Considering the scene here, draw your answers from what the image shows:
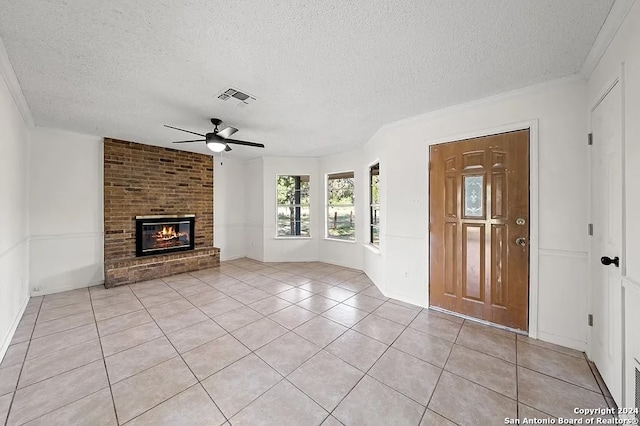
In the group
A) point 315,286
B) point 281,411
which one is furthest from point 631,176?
point 315,286

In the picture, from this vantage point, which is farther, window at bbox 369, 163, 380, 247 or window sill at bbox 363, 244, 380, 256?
window at bbox 369, 163, 380, 247

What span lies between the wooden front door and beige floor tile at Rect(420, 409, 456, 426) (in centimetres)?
164

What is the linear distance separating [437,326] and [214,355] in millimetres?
2343

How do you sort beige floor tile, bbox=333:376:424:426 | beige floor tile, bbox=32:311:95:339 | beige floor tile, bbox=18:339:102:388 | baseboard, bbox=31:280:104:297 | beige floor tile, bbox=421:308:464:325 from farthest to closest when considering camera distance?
baseboard, bbox=31:280:104:297 → beige floor tile, bbox=421:308:464:325 → beige floor tile, bbox=32:311:95:339 → beige floor tile, bbox=18:339:102:388 → beige floor tile, bbox=333:376:424:426

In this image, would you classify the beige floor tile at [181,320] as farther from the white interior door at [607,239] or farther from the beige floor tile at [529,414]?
the white interior door at [607,239]

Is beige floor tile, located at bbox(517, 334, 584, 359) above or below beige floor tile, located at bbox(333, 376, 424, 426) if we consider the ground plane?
above

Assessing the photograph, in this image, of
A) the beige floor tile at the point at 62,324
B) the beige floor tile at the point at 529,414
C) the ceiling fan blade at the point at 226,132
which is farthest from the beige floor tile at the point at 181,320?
the beige floor tile at the point at 529,414

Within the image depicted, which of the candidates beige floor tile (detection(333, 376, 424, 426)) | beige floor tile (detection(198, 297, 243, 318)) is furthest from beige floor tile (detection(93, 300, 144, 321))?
beige floor tile (detection(333, 376, 424, 426))

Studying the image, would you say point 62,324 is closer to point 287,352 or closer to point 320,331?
point 287,352

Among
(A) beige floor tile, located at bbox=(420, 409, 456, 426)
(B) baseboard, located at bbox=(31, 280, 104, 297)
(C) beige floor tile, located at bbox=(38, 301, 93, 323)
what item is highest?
A: (B) baseboard, located at bbox=(31, 280, 104, 297)

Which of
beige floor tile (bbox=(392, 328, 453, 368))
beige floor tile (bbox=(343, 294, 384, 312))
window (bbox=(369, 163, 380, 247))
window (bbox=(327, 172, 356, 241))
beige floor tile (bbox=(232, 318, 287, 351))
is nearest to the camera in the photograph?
beige floor tile (bbox=(392, 328, 453, 368))

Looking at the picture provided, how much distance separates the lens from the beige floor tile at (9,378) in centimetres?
178

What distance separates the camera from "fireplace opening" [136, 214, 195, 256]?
15.3 ft

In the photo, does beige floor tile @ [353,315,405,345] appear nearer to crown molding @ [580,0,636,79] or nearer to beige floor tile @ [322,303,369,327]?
beige floor tile @ [322,303,369,327]
